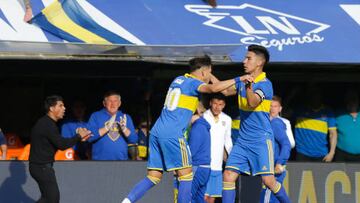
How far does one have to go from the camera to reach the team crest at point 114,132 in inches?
523

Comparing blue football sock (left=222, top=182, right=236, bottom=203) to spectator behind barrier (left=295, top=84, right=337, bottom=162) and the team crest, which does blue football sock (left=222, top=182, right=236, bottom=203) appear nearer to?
the team crest

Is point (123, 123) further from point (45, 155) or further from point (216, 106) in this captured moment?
point (45, 155)

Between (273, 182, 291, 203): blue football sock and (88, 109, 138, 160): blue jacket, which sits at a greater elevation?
(88, 109, 138, 160): blue jacket

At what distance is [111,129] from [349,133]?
12.0 feet

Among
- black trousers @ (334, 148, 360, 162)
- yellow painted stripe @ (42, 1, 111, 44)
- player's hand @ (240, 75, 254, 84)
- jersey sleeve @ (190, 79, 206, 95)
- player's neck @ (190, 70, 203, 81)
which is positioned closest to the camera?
player's hand @ (240, 75, 254, 84)

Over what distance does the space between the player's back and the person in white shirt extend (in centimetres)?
235

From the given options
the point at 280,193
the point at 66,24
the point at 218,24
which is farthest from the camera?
the point at 218,24

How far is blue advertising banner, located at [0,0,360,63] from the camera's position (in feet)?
42.9

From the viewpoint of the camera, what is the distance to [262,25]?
13695 millimetres

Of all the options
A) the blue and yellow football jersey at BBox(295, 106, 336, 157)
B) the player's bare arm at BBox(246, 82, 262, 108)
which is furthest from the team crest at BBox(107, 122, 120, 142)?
the player's bare arm at BBox(246, 82, 262, 108)

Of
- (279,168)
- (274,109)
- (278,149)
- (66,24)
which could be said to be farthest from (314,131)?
(66,24)

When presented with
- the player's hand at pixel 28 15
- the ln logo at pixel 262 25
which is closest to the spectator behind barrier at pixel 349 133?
the ln logo at pixel 262 25

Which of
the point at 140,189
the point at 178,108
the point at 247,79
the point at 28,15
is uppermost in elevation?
the point at 28,15

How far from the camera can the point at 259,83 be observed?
35.6 ft
